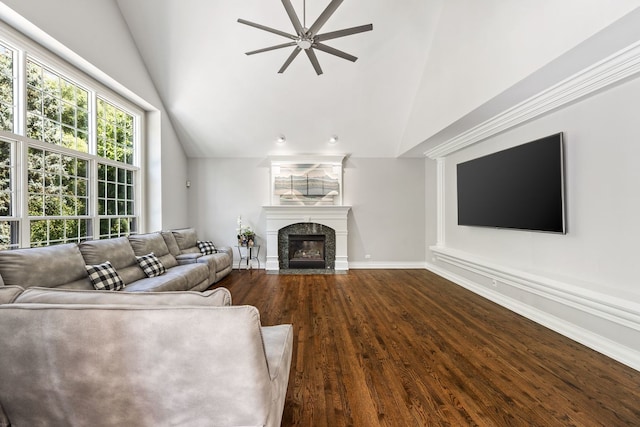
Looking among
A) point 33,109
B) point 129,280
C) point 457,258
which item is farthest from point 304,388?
point 33,109

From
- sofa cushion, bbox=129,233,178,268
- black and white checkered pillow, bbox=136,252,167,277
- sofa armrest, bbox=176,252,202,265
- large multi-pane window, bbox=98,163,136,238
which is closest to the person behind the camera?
black and white checkered pillow, bbox=136,252,167,277

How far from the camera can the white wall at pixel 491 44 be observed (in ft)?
6.68

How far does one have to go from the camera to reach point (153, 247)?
3.90 meters

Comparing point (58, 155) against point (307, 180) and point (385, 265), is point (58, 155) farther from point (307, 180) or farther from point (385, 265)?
point (385, 265)

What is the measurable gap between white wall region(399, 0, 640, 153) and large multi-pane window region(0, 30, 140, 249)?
4.77 meters

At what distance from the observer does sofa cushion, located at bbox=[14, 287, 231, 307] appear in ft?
3.73

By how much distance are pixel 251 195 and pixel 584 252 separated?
5.37 metres

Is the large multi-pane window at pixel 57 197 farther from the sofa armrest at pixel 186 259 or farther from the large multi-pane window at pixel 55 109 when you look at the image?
the sofa armrest at pixel 186 259

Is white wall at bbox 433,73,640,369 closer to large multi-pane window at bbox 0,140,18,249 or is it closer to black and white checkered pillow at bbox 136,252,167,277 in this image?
black and white checkered pillow at bbox 136,252,167,277

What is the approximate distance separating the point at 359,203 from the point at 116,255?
14.4 feet

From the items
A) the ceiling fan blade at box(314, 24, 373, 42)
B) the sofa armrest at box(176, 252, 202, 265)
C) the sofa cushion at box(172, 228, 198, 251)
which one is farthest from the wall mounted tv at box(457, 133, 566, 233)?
the sofa cushion at box(172, 228, 198, 251)

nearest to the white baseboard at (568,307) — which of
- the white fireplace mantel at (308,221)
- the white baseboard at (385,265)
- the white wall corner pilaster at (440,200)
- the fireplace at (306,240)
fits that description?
the white wall corner pilaster at (440,200)

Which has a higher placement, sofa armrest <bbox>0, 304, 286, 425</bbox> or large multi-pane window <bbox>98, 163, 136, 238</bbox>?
large multi-pane window <bbox>98, 163, 136, 238</bbox>

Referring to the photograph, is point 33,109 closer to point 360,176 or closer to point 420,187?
point 360,176
